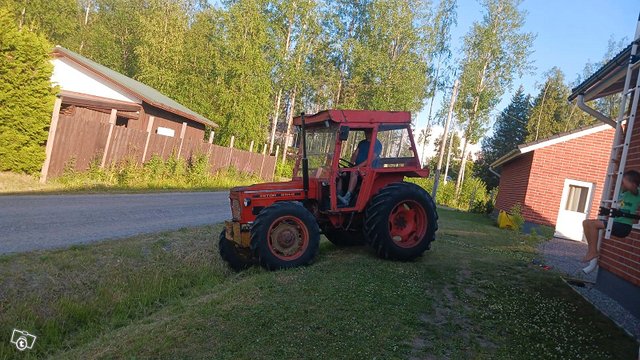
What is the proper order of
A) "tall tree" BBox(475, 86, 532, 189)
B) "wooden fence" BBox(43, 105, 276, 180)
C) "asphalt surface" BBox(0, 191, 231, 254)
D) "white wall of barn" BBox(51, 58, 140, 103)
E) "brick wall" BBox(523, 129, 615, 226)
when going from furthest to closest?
"tall tree" BBox(475, 86, 532, 189)
"white wall of barn" BBox(51, 58, 140, 103)
"brick wall" BBox(523, 129, 615, 226)
"wooden fence" BBox(43, 105, 276, 180)
"asphalt surface" BBox(0, 191, 231, 254)

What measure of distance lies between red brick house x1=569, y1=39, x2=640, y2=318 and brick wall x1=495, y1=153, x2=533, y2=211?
11592 millimetres

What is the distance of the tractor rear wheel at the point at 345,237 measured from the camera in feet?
26.4

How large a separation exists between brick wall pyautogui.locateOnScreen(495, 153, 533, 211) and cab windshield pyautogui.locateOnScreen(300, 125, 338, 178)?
12.9 m

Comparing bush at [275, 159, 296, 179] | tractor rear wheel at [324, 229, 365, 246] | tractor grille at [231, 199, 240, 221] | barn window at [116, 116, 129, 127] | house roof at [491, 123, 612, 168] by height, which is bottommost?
tractor rear wheel at [324, 229, 365, 246]

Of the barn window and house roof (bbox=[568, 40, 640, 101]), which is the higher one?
house roof (bbox=[568, 40, 640, 101])

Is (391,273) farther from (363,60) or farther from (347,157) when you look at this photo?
(363,60)

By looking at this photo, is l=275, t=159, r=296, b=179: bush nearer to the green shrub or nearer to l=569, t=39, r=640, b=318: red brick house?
the green shrub

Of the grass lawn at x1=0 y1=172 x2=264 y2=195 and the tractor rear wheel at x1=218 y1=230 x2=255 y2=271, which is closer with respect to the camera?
the tractor rear wheel at x1=218 y1=230 x2=255 y2=271

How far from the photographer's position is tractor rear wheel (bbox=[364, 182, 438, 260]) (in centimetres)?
682

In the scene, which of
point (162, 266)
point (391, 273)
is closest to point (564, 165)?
Answer: point (391, 273)

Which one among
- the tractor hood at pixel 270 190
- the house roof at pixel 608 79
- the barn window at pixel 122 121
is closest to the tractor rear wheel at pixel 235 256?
the tractor hood at pixel 270 190

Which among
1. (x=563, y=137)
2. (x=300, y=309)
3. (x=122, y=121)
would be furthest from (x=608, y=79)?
(x=122, y=121)

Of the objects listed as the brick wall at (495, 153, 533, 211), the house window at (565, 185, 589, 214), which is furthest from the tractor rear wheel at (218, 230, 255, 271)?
the house window at (565, 185, 589, 214)
